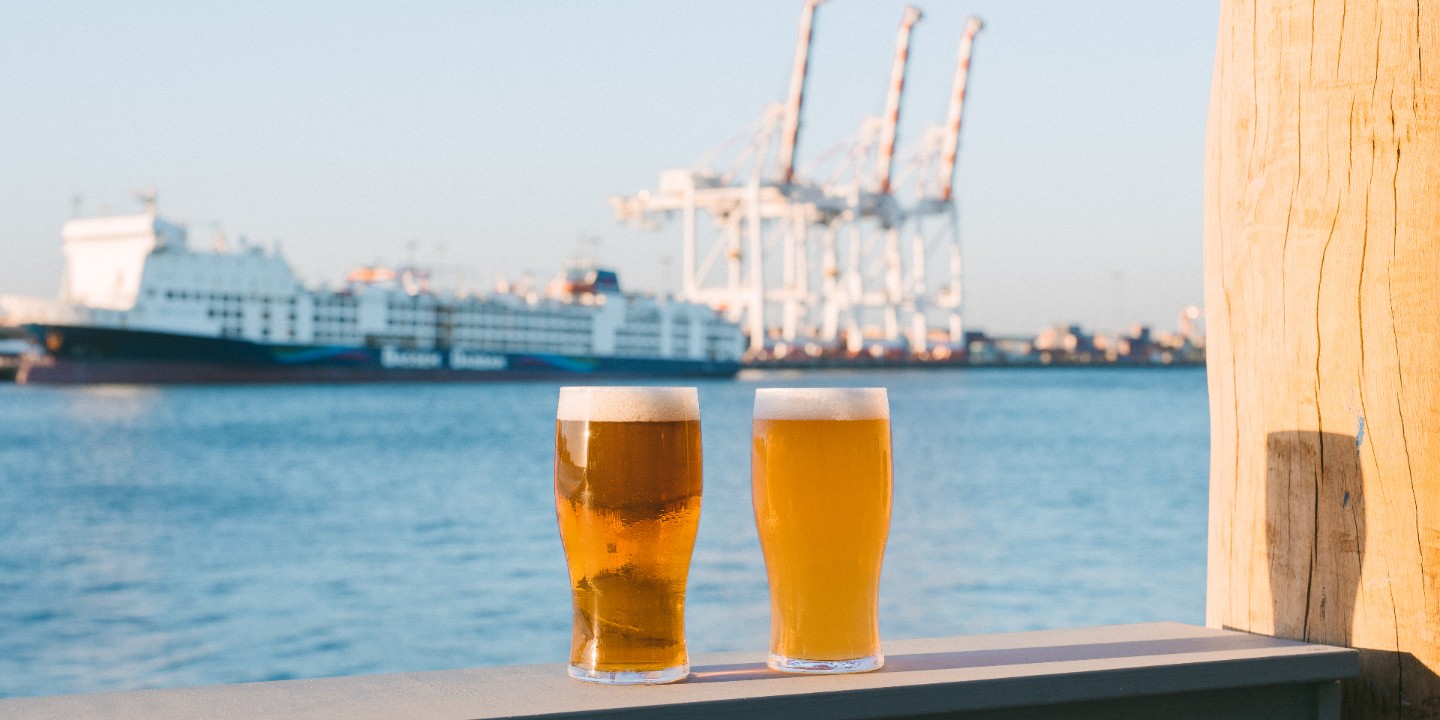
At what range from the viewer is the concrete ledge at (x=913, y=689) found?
775mm

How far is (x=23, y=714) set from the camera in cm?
75

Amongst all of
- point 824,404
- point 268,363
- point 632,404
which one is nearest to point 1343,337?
point 824,404

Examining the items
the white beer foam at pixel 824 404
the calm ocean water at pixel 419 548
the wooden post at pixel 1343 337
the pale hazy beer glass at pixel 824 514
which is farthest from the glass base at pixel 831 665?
the calm ocean water at pixel 419 548

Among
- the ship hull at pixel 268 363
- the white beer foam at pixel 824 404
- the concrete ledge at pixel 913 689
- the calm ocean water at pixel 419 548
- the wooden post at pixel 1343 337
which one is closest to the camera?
the concrete ledge at pixel 913 689

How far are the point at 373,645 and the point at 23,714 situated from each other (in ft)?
20.9

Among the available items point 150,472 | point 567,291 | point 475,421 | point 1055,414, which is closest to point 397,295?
point 567,291

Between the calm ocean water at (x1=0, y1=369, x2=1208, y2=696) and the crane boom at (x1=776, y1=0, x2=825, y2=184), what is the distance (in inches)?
729

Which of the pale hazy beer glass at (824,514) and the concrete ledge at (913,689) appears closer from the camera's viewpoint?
the concrete ledge at (913,689)

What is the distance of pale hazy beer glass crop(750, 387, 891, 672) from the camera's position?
90 cm

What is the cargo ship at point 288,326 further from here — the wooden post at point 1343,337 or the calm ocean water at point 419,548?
the wooden post at point 1343,337

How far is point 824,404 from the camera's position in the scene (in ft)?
2.96

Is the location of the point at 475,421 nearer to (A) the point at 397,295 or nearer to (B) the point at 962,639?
(A) the point at 397,295

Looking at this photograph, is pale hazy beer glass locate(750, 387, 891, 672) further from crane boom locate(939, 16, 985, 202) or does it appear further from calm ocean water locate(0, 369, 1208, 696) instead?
crane boom locate(939, 16, 985, 202)

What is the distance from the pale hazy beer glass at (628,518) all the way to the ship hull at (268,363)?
39257 mm
